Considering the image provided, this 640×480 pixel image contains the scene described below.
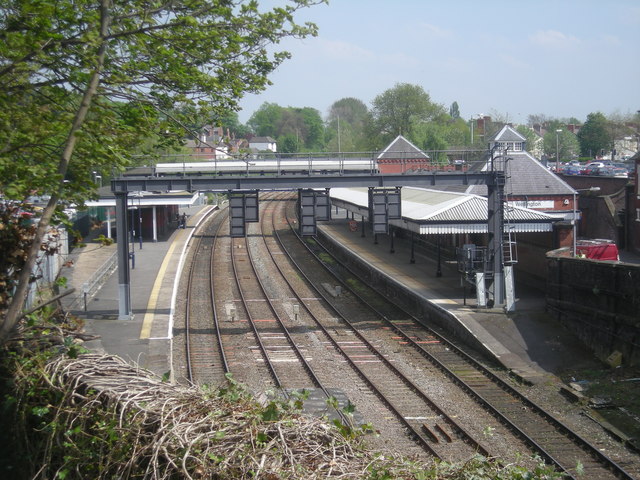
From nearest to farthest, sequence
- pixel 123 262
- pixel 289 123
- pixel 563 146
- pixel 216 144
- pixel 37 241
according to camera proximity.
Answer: pixel 37 241 < pixel 216 144 < pixel 123 262 < pixel 563 146 < pixel 289 123

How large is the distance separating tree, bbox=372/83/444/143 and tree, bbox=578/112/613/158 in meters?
17.9

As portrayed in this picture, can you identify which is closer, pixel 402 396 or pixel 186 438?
pixel 186 438

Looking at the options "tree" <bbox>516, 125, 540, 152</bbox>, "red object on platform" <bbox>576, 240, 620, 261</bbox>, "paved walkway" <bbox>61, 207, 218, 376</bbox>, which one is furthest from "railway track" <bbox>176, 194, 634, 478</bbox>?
"tree" <bbox>516, 125, 540, 152</bbox>

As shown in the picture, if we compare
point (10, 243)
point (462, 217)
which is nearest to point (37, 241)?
point (10, 243)

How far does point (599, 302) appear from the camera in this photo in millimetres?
17422

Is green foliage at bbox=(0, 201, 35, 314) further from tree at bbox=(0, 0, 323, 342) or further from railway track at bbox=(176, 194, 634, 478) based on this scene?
railway track at bbox=(176, 194, 634, 478)

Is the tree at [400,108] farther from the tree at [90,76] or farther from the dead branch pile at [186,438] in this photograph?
the dead branch pile at [186,438]

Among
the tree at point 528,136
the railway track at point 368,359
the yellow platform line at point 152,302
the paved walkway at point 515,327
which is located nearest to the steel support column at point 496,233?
the paved walkway at point 515,327

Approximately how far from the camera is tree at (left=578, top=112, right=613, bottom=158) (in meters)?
81.1

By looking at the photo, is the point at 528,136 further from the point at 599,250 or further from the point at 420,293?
the point at 420,293

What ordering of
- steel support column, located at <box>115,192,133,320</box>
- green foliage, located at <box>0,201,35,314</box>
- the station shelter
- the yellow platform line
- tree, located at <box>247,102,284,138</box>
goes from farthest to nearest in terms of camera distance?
tree, located at <box>247,102,284,138</box> → the station shelter → steel support column, located at <box>115,192,133,320</box> → the yellow platform line → green foliage, located at <box>0,201,35,314</box>

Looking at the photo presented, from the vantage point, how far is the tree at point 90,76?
7.18m

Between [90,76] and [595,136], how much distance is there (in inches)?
3255

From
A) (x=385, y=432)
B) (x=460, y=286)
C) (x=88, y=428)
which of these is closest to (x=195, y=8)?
(x=88, y=428)
